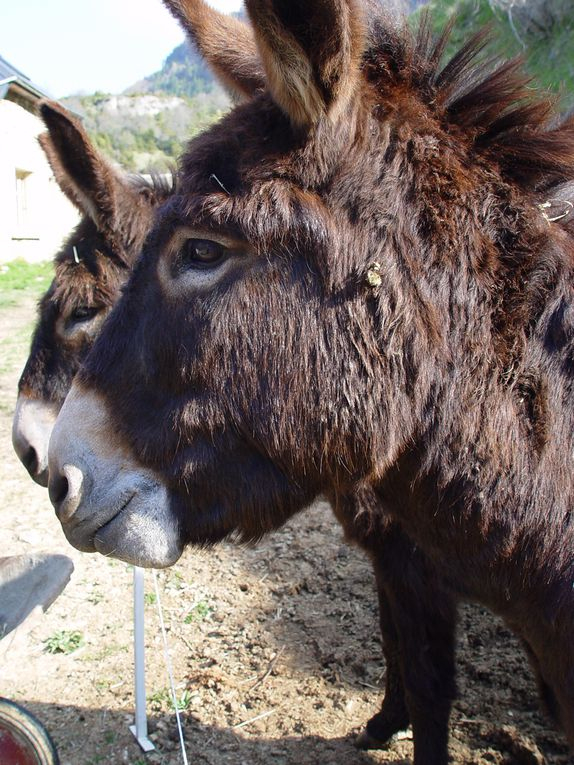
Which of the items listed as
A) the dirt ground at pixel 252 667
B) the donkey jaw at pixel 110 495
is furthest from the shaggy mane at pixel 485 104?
the dirt ground at pixel 252 667

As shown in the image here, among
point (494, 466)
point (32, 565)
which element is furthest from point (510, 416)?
point (32, 565)

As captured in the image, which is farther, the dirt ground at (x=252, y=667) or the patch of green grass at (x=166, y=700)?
the patch of green grass at (x=166, y=700)

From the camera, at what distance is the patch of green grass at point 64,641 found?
4012mm

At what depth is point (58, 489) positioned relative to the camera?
1833 millimetres

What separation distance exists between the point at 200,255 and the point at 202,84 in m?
19.5

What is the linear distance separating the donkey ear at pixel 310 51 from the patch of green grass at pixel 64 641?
3.64 meters

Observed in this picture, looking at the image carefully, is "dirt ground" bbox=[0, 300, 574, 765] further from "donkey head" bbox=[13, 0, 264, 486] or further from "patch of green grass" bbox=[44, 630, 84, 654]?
"donkey head" bbox=[13, 0, 264, 486]

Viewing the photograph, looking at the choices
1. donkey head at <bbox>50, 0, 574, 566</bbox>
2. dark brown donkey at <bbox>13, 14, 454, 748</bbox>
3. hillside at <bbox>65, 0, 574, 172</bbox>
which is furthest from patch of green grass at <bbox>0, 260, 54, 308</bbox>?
donkey head at <bbox>50, 0, 574, 566</bbox>

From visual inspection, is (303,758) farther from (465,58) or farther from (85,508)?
(465,58)

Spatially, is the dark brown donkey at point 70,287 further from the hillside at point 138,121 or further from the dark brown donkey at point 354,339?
the hillside at point 138,121

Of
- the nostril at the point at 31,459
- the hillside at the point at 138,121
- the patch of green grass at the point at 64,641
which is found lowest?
the patch of green grass at the point at 64,641

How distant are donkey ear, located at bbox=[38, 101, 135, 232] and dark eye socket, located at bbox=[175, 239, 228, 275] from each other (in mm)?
2527

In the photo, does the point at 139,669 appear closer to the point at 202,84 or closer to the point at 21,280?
the point at 21,280

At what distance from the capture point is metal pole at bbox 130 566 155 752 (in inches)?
122
